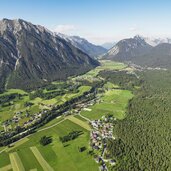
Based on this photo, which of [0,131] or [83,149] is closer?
[83,149]

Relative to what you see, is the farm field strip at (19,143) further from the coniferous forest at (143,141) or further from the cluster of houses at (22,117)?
the coniferous forest at (143,141)

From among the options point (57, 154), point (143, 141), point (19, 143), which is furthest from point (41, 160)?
point (143, 141)

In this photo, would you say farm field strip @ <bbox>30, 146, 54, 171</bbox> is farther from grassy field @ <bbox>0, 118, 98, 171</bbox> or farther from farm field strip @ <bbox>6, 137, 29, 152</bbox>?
farm field strip @ <bbox>6, 137, 29, 152</bbox>

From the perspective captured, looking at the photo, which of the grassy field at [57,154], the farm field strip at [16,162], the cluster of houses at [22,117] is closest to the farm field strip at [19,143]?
the grassy field at [57,154]

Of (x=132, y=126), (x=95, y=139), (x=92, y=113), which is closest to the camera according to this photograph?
(x=95, y=139)

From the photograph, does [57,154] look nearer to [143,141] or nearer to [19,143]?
[19,143]

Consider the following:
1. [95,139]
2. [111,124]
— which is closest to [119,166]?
[95,139]

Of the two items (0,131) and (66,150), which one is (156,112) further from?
(0,131)

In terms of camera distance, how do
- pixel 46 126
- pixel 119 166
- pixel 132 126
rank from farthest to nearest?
pixel 46 126
pixel 132 126
pixel 119 166

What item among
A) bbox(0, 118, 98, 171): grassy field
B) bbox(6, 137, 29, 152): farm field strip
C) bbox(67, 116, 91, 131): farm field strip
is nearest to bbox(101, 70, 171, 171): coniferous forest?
bbox(0, 118, 98, 171): grassy field
